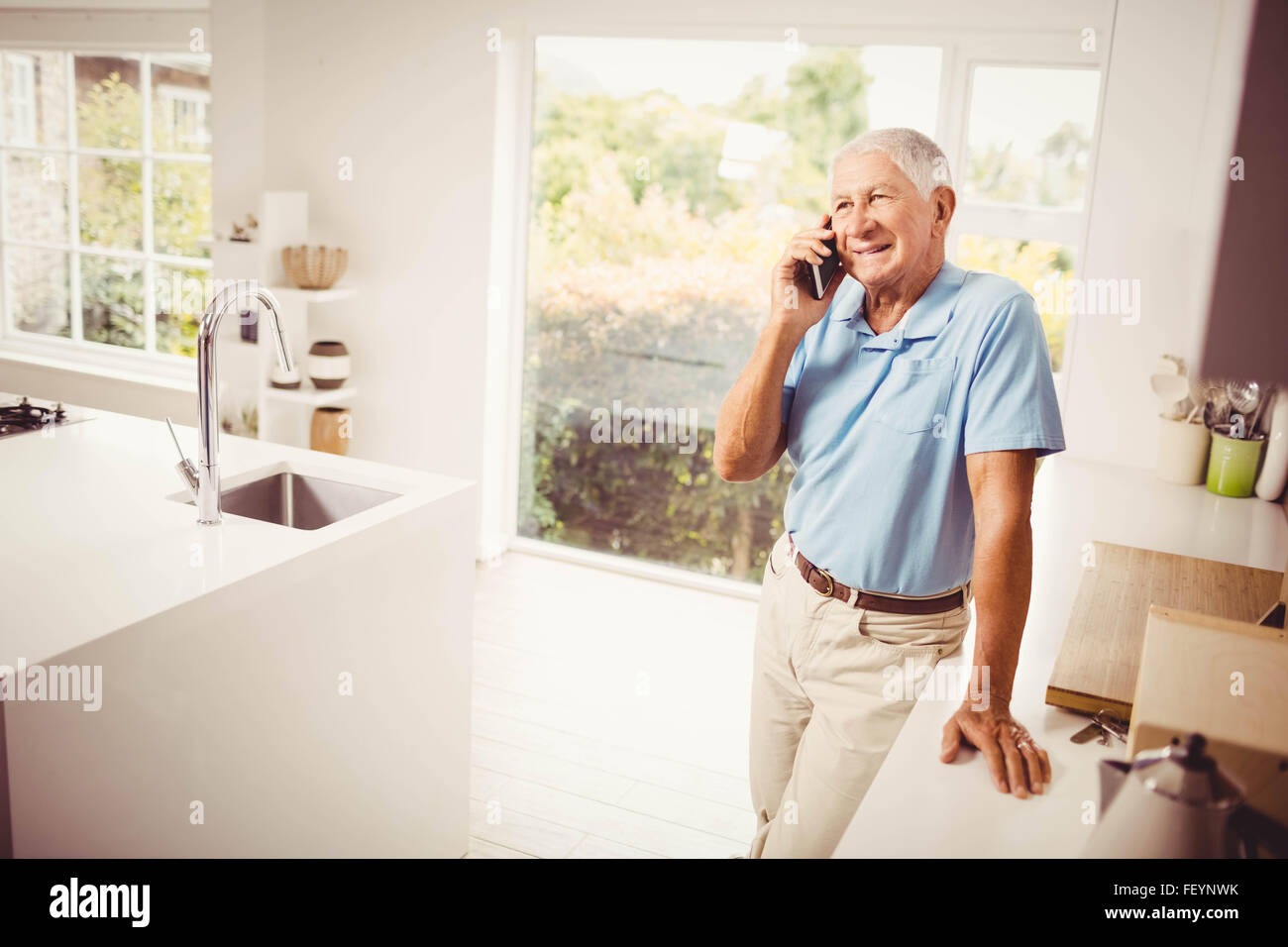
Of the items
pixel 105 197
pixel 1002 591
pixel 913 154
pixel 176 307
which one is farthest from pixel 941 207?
pixel 105 197

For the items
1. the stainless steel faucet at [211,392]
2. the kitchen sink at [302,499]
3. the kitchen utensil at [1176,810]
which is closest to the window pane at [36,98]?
the kitchen sink at [302,499]

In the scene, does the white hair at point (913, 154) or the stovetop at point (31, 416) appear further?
the stovetop at point (31, 416)

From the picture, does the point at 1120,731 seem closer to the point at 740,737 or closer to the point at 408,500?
the point at 408,500

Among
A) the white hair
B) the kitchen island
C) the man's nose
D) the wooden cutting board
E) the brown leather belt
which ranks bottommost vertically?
the kitchen island

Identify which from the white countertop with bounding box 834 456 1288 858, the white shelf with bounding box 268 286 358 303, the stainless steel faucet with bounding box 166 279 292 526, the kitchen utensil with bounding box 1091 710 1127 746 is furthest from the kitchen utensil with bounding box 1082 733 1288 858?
the white shelf with bounding box 268 286 358 303

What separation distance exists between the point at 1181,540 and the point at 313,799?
1.82 meters

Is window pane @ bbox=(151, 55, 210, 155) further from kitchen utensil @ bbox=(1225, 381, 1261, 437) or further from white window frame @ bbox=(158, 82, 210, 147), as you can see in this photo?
kitchen utensil @ bbox=(1225, 381, 1261, 437)

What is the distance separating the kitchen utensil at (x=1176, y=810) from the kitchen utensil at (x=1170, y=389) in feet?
7.37

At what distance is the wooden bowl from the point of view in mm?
3846

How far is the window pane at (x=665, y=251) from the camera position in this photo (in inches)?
139

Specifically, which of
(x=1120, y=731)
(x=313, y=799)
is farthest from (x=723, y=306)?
(x=1120, y=731)

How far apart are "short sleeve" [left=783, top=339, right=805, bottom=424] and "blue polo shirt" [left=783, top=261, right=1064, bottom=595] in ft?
0.17

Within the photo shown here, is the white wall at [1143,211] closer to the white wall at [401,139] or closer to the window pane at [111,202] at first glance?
the white wall at [401,139]

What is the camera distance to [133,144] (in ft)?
14.8
